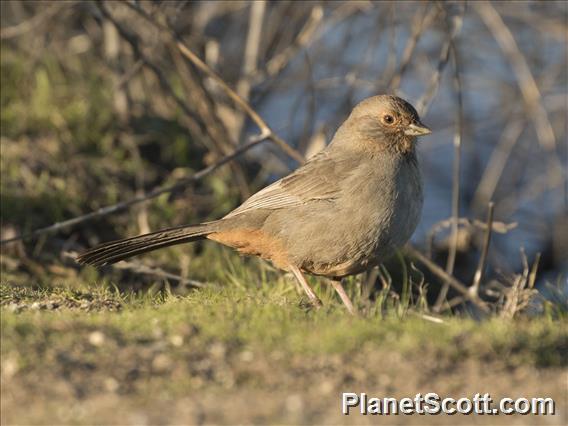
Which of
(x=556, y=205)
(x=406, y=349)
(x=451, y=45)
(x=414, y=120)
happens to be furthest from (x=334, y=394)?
(x=556, y=205)

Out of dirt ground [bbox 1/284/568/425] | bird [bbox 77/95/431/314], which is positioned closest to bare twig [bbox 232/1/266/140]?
bird [bbox 77/95/431/314]

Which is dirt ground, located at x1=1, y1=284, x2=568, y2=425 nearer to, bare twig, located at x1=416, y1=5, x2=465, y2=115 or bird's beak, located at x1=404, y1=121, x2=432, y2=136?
bird's beak, located at x1=404, y1=121, x2=432, y2=136

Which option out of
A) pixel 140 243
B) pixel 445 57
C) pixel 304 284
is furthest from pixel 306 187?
pixel 445 57

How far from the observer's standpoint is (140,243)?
21.3 feet

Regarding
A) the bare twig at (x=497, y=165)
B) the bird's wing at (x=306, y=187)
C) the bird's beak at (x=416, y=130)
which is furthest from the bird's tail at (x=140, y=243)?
the bare twig at (x=497, y=165)

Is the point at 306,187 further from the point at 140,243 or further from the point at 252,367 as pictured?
the point at 252,367

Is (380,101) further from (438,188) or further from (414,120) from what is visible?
(438,188)

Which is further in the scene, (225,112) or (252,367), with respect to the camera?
(225,112)

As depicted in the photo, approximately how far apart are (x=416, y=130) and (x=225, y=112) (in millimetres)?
4171

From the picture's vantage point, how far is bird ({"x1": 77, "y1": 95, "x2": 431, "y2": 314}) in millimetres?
5836

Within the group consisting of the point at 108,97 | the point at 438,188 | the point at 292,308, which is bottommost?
the point at 438,188

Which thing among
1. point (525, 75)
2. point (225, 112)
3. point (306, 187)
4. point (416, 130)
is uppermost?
point (525, 75)

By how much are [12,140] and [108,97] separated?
1.29 m

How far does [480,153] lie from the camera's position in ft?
44.8
